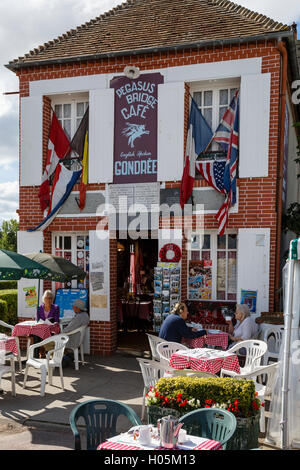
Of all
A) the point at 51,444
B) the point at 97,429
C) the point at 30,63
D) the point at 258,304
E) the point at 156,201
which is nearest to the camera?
the point at 97,429

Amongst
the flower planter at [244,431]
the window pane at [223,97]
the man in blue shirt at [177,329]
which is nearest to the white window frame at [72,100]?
the window pane at [223,97]

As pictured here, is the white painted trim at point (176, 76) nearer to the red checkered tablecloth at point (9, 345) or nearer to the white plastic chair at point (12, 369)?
the red checkered tablecloth at point (9, 345)

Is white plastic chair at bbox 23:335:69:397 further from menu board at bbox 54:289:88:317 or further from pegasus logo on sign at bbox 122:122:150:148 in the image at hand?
pegasus logo on sign at bbox 122:122:150:148

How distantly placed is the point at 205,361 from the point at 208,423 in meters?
2.59

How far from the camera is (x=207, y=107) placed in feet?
34.4

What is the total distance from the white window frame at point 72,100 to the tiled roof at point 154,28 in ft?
2.91

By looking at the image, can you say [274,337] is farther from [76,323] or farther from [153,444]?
[153,444]

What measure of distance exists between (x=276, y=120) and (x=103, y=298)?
556cm

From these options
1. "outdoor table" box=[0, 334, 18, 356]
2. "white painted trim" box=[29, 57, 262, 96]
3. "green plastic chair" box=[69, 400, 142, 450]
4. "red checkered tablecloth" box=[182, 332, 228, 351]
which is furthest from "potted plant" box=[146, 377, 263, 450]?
"white painted trim" box=[29, 57, 262, 96]

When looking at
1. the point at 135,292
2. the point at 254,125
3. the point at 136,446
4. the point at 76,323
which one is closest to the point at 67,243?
the point at 76,323

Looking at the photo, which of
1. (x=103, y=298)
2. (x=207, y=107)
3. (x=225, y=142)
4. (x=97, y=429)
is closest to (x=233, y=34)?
(x=207, y=107)

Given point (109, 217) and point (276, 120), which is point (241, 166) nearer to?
point (276, 120)

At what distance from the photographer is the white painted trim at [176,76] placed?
9.81m

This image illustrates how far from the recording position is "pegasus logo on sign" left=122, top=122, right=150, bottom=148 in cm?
1059
